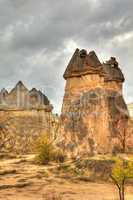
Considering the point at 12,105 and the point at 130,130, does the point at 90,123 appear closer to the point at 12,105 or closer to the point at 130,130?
the point at 130,130

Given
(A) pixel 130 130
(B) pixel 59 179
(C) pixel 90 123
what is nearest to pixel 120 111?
Result: (A) pixel 130 130

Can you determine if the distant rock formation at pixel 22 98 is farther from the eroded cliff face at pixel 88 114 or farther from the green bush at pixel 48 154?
the green bush at pixel 48 154

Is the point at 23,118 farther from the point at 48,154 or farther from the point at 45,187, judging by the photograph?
the point at 45,187

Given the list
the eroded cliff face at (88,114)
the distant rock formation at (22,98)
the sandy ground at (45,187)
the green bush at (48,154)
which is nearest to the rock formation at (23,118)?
the distant rock formation at (22,98)

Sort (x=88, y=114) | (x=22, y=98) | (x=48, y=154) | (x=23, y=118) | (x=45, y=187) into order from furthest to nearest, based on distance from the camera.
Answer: (x=22, y=98), (x=23, y=118), (x=48, y=154), (x=88, y=114), (x=45, y=187)

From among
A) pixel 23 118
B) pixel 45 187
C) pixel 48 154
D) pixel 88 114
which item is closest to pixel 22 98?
pixel 23 118

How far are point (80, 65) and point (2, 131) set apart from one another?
22.0 metres

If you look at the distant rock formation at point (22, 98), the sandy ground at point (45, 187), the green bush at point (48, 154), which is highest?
the distant rock formation at point (22, 98)

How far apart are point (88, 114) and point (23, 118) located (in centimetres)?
2349

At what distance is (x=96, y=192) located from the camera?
4353cm

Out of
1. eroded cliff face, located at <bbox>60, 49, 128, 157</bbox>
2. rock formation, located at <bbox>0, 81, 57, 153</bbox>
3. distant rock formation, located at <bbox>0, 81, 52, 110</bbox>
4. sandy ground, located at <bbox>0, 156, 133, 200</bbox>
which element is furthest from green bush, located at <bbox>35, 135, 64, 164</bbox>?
distant rock formation, located at <bbox>0, 81, 52, 110</bbox>

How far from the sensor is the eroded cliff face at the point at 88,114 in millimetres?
55938

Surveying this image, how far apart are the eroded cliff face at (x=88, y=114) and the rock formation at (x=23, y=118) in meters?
17.6

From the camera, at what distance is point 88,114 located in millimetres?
56625
